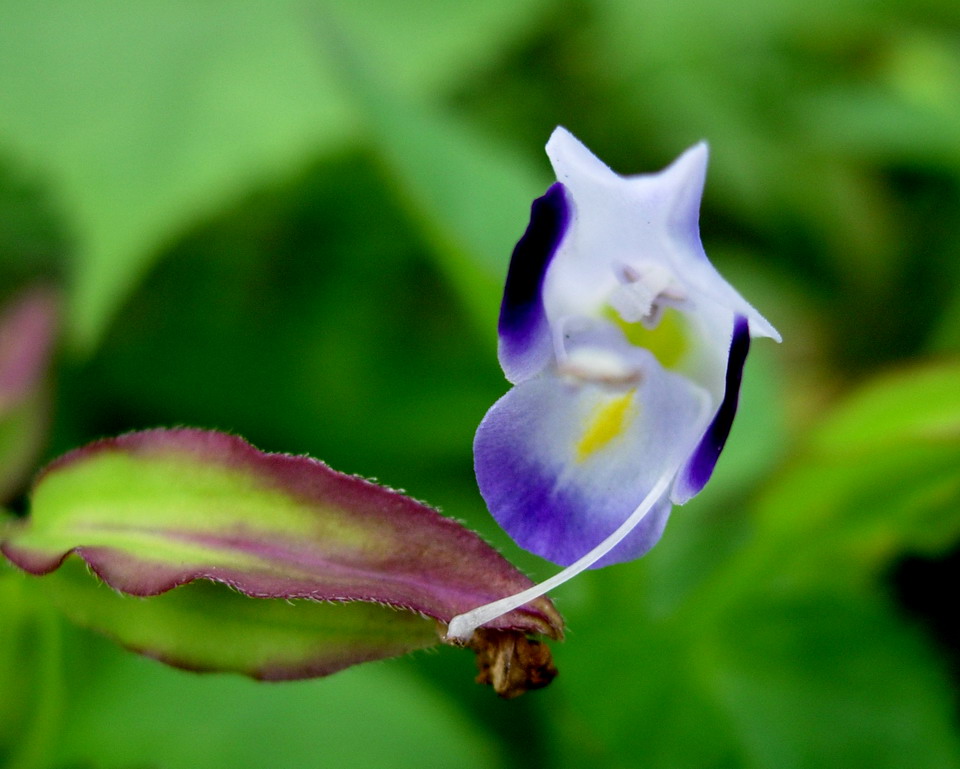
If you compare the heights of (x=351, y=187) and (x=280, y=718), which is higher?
(x=351, y=187)

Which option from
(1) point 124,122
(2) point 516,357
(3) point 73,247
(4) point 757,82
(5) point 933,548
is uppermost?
(2) point 516,357

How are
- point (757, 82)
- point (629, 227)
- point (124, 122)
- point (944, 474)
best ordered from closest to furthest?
point (629, 227), point (944, 474), point (124, 122), point (757, 82)

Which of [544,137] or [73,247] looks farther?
[544,137]

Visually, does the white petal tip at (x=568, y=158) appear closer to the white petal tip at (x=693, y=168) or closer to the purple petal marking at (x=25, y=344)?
the white petal tip at (x=693, y=168)

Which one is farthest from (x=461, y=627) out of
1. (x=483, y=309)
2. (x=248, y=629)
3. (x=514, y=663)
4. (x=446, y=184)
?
(x=446, y=184)

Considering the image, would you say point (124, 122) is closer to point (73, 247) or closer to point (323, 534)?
point (73, 247)

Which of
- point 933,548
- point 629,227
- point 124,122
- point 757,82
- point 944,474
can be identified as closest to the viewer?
point 629,227

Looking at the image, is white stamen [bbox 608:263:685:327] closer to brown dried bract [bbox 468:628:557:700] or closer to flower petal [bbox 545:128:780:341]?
flower petal [bbox 545:128:780:341]

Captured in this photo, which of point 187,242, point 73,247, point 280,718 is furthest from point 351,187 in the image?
point 280,718
